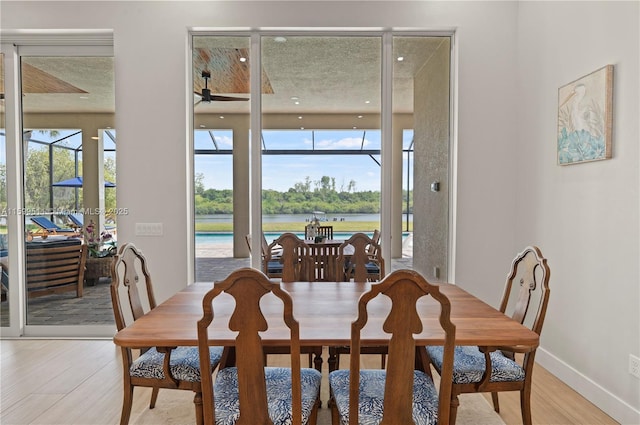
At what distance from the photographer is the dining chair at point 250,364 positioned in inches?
54.6

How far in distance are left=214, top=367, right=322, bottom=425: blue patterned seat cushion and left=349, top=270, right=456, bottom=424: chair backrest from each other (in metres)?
0.27

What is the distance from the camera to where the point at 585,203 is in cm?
259

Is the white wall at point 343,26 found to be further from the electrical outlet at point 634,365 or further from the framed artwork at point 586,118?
the electrical outlet at point 634,365

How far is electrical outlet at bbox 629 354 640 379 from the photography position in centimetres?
217

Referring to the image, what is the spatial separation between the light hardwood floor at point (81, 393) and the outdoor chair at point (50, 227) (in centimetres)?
107

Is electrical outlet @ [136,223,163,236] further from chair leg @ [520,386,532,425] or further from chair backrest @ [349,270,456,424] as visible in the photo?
chair leg @ [520,386,532,425]

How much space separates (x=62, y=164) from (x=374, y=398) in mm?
3638

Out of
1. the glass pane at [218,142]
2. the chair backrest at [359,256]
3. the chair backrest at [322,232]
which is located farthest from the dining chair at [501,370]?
the glass pane at [218,142]

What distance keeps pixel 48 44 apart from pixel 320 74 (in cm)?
258

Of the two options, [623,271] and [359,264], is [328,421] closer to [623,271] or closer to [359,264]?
[359,264]

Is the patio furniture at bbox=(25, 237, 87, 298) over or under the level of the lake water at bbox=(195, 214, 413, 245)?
under

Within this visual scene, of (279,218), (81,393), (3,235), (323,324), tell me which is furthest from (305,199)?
(3,235)

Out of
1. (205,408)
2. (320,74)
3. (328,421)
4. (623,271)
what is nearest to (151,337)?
(205,408)

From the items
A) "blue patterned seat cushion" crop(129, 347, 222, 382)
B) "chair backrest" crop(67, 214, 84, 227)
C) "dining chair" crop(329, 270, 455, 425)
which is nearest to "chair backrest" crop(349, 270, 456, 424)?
"dining chair" crop(329, 270, 455, 425)
